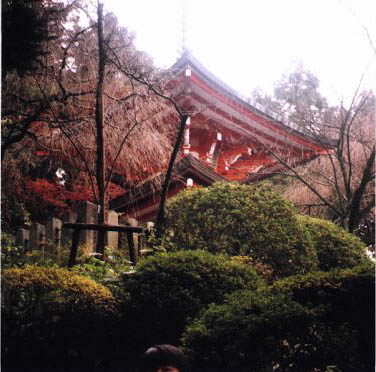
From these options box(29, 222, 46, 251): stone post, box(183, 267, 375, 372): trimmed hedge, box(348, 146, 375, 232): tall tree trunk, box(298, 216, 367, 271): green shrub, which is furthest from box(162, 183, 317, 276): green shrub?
box(183, 267, 375, 372): trimmed hedge

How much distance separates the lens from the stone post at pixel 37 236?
383 centimetres

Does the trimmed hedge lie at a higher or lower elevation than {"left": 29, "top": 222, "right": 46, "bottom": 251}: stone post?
lower

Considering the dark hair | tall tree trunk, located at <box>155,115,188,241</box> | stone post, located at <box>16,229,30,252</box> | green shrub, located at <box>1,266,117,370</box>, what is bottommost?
green shrub, located at <box>1,266,117,370</box>

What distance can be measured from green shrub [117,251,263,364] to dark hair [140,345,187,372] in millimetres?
1088

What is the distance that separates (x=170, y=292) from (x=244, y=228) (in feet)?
3.69

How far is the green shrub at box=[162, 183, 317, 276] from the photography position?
4.15m

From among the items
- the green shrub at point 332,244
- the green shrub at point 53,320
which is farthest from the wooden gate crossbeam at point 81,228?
the green shrub at point 332,244

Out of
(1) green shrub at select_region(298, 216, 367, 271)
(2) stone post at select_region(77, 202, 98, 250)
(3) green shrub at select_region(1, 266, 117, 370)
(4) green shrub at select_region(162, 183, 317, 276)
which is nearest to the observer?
(3) green shrub at select_region(1, 266, 117, 370)

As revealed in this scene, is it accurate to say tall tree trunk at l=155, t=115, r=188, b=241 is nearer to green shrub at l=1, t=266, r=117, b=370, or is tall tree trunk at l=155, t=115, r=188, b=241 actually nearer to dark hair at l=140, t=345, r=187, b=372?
green shrub at l=1, t=266, r=117, b=370

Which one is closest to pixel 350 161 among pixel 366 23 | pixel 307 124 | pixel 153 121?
pixel 307 124

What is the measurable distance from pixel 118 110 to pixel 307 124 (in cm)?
180

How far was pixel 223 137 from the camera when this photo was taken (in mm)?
6434

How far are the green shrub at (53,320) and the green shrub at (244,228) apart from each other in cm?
111

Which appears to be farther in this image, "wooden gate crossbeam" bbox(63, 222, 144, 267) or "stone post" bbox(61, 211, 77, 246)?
"stone post" bbox(61, 211, 77, 246)
